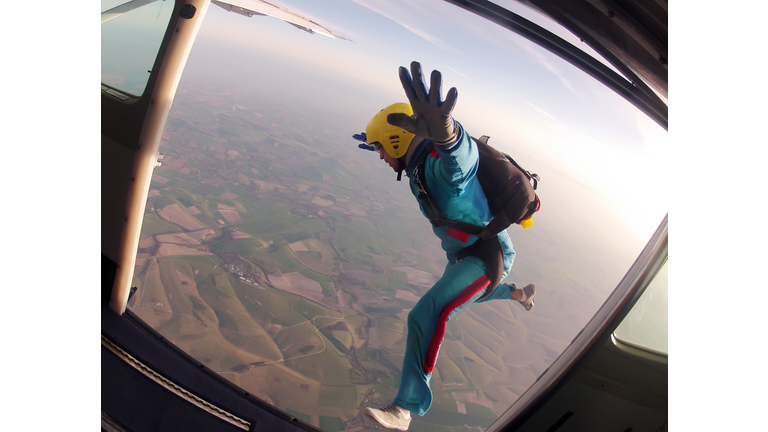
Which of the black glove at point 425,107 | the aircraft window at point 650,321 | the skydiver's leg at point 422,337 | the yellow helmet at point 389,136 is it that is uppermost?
the black glove at point 425,107

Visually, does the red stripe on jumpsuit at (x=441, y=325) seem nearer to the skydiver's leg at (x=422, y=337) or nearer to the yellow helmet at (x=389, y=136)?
the skydiver's leg at (x=422, y=337)

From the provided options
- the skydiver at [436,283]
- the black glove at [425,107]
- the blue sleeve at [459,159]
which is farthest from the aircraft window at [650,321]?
the black glove at [425,107]

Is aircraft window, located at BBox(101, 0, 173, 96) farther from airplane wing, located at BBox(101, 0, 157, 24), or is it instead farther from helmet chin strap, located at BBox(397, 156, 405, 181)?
helmet chin strap, located at BBox(397, 156, 405, 181)

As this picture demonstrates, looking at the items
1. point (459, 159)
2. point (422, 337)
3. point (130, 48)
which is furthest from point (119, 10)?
point (422, 337)

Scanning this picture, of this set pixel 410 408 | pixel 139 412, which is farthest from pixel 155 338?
pixel 410 408

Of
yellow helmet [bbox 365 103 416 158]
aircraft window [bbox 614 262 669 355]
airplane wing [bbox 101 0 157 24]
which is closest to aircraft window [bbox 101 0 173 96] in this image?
airplane wing [bbox 101 0 157 24]

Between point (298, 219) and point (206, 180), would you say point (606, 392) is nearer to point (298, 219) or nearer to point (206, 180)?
point (298, 219)

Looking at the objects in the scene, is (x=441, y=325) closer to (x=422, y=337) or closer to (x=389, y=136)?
(x=422, y=337)
